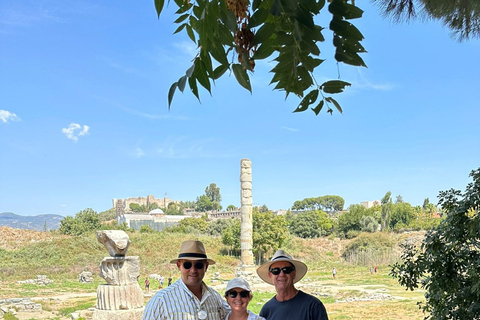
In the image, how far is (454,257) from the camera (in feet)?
10.7

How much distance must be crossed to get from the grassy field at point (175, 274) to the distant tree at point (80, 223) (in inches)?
106

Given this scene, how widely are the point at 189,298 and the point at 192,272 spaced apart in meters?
0.13

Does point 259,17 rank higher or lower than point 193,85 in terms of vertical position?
higher

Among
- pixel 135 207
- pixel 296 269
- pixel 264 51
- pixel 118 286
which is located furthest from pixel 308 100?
pixel 135 207

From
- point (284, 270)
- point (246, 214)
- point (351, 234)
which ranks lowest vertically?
point (351, 234)

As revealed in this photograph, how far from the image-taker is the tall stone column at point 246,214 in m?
17.7

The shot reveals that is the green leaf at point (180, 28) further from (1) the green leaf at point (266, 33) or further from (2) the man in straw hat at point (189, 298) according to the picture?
(2) the man in straw hat at point (189, 298)

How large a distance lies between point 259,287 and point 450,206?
14473 mm

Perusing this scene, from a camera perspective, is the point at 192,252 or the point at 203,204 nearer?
the point at 192,252

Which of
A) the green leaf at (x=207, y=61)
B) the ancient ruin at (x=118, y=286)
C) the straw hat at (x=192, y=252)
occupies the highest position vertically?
the green leaf at (x=207, y=61)

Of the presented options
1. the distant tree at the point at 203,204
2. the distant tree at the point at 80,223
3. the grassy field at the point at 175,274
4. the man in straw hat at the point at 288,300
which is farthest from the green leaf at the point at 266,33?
the distant tree at the point at 203,204

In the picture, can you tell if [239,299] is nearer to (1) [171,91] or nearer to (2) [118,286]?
(1) [171,91]

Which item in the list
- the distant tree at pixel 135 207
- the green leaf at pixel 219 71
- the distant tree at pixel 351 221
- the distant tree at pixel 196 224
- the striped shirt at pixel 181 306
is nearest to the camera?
the green leaf at pixel 219 71

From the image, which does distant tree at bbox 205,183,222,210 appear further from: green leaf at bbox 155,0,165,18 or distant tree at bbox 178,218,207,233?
green leaf at bbox 155,0,165,18
